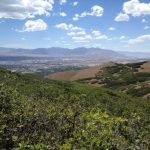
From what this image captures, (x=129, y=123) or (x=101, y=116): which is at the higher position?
(x=101, y=116)

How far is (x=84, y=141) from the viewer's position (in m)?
20.8

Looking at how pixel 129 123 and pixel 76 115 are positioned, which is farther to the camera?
pixel 129 123

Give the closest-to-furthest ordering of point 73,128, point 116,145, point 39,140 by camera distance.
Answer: point 116,145 → point 39,140 → point 73,128

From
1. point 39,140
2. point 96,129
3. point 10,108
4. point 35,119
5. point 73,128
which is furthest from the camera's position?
point 10,108

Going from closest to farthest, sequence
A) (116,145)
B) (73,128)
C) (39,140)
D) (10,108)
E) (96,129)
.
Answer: (116,145) < (96,129) < (39,140) < (73,128) < (10,108)

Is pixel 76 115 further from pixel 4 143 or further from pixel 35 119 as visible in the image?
pixel 4 143

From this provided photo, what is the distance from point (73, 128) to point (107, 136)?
6.79m

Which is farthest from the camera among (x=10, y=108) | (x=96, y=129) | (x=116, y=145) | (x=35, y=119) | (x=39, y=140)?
(x=10, y=108)

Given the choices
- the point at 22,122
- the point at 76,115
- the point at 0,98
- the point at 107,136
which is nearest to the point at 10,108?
the point at 0,98

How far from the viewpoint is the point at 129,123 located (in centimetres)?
3228

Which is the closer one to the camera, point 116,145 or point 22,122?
point 116,145

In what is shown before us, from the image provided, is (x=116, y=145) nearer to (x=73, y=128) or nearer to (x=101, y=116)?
(x=101, y=116)

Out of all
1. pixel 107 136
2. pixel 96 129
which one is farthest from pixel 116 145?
pixel 96 129

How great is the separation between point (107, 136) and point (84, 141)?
1324 millimetres
